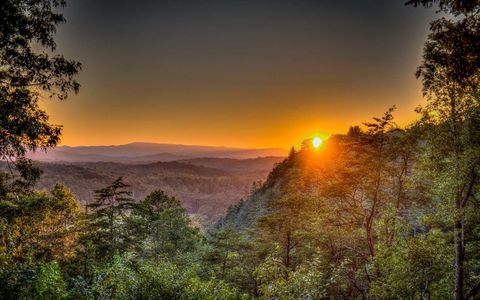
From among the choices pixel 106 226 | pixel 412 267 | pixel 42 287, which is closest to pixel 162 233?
pixel 106 226

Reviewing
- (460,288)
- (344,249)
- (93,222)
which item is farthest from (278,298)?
(93,222)

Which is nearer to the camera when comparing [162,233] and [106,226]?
[106,226]

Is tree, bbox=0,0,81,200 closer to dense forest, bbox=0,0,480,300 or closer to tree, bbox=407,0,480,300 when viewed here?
dense forest, bbox=0,0,480,300

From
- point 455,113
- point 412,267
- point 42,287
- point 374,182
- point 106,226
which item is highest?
point 455,113

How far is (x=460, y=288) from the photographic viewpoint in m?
12.4

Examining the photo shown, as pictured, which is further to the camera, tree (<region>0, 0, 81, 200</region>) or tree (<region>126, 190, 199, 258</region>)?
tree (<region>126, 190, 199, 258</region>)

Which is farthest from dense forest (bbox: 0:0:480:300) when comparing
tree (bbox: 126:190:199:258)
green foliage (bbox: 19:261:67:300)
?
tree (bbox: 126:190:199:258)

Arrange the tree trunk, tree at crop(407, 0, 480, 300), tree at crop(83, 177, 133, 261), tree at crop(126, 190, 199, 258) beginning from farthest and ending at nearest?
tree at crop(126, 190, 199, 258)
tree at crop(83, 177, 133, 261)
the tree trunk
tree at crop(407, 0, 480, 300)

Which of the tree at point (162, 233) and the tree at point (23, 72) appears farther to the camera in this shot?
the tree at point (162, 233)

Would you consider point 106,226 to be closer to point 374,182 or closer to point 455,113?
point 374,182

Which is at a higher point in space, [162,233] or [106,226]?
[106,226]

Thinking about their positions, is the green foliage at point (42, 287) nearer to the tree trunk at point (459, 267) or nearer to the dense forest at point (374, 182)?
the dense forest at point (374, 182)

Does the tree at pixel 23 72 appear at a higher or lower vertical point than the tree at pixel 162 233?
higher

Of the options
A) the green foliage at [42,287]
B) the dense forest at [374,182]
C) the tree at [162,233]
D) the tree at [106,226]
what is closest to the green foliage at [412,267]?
the dense forest at [374,182]
